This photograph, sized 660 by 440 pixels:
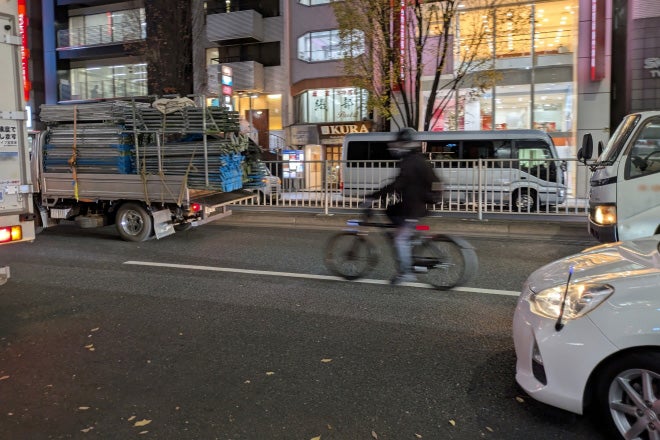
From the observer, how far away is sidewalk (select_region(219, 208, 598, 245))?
33.0ft

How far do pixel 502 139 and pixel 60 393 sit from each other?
14751 millimetres

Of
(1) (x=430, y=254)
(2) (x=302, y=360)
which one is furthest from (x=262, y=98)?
(2) (x=302, y=360)

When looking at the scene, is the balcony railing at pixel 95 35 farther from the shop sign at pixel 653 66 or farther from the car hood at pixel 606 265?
the car hood at pixel 606 265

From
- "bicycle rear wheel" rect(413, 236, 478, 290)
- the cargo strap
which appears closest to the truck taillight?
"bicycle rear wheel" rect(413, 236, 478, 290)

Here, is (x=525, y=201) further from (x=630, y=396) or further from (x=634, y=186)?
(x=630, y=396)

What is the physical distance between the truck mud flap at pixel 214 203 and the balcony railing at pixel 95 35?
909 inches

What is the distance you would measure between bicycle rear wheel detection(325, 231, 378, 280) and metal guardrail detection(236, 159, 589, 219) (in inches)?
131

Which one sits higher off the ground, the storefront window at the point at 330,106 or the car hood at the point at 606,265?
the storefront window at the point at 330,106

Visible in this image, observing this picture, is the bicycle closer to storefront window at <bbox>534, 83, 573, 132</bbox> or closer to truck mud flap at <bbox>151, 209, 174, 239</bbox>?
truck mud flap at <bbox>151, 209, 174, 239</bbox>

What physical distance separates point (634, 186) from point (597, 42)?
15292mm

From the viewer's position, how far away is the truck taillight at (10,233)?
5.19 metres

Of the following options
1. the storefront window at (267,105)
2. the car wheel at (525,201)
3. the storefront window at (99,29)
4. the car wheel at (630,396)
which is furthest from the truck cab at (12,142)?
the storefront window at (99,29)

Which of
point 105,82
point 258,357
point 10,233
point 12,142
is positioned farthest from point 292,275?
point 105,82

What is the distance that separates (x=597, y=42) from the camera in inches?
746
